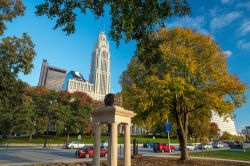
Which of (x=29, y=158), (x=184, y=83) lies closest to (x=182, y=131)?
(x=184, y=83)

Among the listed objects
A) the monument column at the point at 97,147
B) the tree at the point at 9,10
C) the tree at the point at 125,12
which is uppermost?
the tree at the point at 9,10

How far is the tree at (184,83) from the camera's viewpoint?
891 inches

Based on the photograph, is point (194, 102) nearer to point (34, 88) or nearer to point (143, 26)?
point (143, 26)

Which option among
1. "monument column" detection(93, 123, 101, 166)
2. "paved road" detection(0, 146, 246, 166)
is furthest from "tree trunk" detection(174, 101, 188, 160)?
"monument column" detection(93, 123, 101, 166)

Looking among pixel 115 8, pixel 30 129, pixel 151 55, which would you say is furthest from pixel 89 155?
pixel 30 129

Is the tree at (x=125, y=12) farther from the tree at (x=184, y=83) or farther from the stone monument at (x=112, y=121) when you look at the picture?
the tree at (x=184, y=83)

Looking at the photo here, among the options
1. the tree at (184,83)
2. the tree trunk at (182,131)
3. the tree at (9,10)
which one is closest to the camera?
the tree at (9,10)

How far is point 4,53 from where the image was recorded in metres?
21.7

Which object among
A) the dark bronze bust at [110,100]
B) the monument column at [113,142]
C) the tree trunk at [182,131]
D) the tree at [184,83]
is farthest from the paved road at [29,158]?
the dark bronze bust at [110,100]

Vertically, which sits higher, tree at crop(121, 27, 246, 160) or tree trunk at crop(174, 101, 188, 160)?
tree at crop(121, 27, 246, 160)

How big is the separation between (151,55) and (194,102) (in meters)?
12.3

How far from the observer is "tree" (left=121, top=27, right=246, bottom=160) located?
891 inches

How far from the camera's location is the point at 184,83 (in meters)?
22.3

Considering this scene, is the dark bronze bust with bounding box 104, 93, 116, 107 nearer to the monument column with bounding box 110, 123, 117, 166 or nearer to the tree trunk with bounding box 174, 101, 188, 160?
the monument column with bounding box 110, 123, 117, 166
